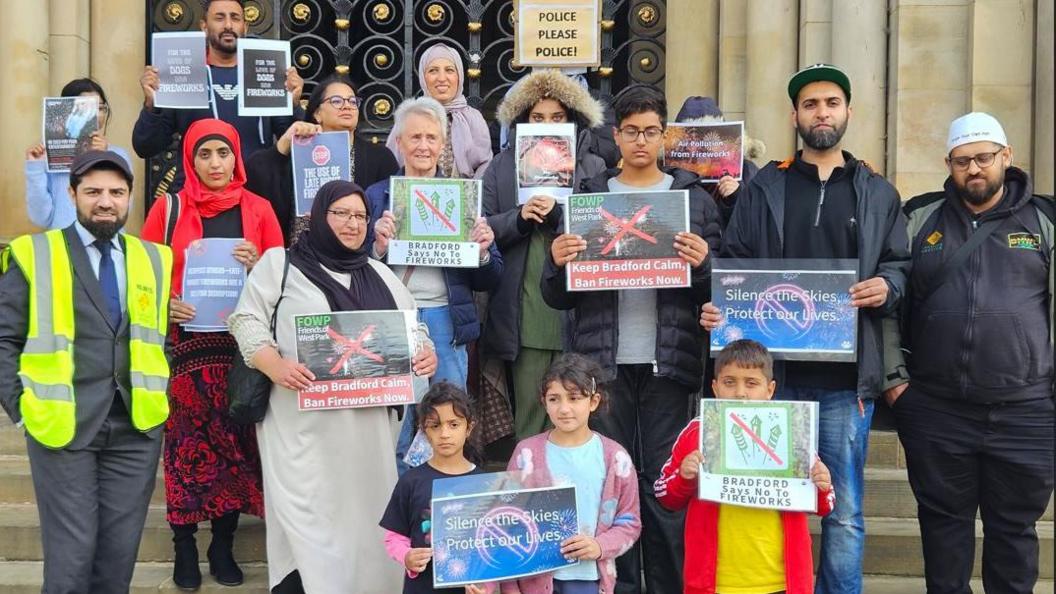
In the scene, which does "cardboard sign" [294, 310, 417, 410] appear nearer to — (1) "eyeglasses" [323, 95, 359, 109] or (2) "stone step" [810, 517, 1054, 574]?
(1) "eyeglasses" [323, 95, 359, 109]

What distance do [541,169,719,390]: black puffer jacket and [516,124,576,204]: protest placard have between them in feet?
0.73

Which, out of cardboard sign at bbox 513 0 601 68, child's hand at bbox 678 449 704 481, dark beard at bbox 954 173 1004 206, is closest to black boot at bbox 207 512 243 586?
child's hand at bbox 678 449 704 481

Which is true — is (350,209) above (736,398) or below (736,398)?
above

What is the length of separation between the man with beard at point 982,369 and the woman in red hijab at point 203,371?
2732mm

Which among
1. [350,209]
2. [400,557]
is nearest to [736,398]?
[400,557]

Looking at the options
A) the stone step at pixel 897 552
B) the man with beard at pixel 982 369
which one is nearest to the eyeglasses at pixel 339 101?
the man with beard at pixel 982 369

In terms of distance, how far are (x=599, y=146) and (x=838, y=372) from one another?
1.79 metres

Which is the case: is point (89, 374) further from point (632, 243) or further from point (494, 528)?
point (632, 243)

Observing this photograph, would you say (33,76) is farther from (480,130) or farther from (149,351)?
(149,351)

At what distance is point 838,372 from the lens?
16.7ft

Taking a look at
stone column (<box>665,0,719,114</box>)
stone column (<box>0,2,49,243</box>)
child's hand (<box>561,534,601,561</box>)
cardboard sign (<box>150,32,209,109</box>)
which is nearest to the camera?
child's hand (<box>561,534,601,561</box>)

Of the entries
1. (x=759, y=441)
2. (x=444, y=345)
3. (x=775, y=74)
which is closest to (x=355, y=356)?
(x=444, y=345)

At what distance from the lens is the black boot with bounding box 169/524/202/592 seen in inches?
218

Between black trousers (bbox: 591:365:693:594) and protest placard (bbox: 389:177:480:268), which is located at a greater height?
protest placard (bbox: 389:177:480:268)
